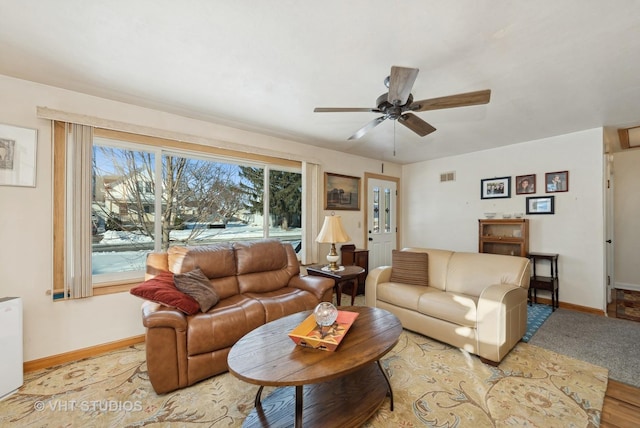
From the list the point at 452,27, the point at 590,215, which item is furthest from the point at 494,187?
the point at 452,27

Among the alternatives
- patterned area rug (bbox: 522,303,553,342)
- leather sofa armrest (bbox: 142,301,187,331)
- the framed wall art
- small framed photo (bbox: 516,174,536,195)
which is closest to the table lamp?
leather sofa armrest (bbox: 142,301,187,331)

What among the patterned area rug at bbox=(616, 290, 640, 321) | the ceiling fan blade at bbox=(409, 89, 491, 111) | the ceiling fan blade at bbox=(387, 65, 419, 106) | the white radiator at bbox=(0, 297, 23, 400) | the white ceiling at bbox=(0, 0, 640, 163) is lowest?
the patterned area rug at bbox=(616, 290, 640, 321)

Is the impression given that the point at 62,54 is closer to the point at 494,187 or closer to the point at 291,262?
the point at 291,262

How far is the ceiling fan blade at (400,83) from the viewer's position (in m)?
1.56

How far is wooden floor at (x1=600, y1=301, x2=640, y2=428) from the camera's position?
1623mm

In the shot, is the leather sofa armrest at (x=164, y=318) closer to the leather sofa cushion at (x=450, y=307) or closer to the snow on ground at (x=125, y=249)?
the snow on ground at (x=125, y=249)

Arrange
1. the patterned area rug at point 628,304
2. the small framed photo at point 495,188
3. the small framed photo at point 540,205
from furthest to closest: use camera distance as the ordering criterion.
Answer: the small framed photo at point 495,188 → the small framed photo at point 540,205 → the patterned area rug at point 628,304

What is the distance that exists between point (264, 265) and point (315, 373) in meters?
1.85

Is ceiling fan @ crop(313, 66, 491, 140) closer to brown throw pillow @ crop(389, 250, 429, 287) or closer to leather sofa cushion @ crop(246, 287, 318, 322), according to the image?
brown throw pillow @ crop(389, 250, 429, 287)

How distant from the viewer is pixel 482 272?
282 centimetres

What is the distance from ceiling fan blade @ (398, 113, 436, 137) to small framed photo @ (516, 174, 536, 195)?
2.79 meters

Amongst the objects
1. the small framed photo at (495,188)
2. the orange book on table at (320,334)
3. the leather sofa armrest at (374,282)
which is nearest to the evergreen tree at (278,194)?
the leather sofa armrest at (374,282)

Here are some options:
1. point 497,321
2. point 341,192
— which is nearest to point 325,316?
point 497,321

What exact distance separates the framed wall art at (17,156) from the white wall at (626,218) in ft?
26.8
